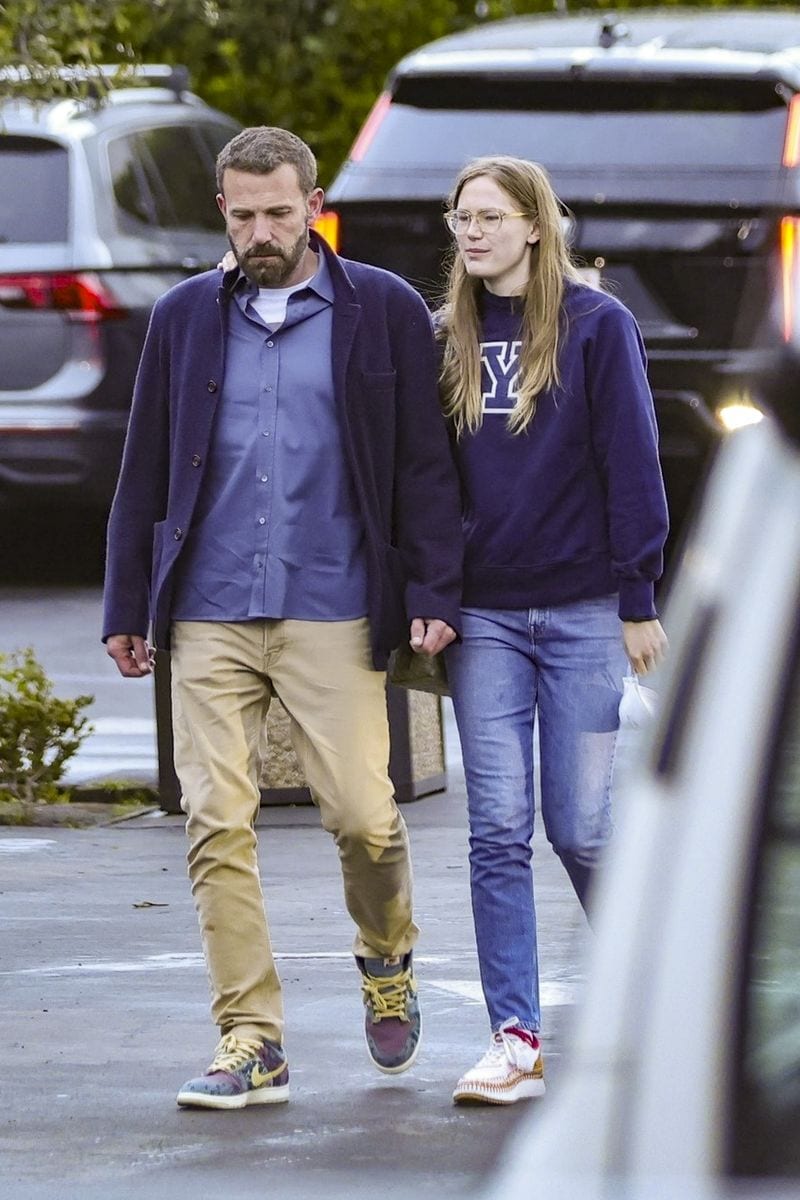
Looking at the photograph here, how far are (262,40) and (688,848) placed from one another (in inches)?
613

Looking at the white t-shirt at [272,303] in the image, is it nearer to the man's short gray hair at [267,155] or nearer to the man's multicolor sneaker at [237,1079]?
the man's short gray hair at [267,155]

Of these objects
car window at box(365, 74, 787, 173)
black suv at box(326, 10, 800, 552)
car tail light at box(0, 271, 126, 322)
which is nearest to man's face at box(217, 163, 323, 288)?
black suv at box(326, 10, 800, 552)

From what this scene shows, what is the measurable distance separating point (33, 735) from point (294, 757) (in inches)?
34.4

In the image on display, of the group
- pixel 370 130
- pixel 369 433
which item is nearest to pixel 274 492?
pixel 369 433

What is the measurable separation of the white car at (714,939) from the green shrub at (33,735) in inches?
263

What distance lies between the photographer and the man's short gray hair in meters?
4.87

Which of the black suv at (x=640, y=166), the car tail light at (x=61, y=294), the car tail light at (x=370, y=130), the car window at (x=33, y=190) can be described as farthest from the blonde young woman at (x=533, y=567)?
the car window at (x=33, y=190)

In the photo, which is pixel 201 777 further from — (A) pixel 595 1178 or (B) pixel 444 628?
(A) pixel 595 1178

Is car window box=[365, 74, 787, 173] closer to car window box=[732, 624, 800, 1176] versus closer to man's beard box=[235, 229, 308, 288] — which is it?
man's beard box=[235, 229, 308, 288]

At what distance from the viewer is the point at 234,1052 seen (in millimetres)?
4902

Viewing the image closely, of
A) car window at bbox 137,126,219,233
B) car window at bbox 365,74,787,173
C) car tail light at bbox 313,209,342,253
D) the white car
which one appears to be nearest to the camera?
the white car

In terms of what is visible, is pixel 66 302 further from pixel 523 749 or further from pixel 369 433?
pixel 523 749

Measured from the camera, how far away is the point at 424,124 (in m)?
10.5

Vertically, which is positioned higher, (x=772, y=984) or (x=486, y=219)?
(x=772, y=984)
